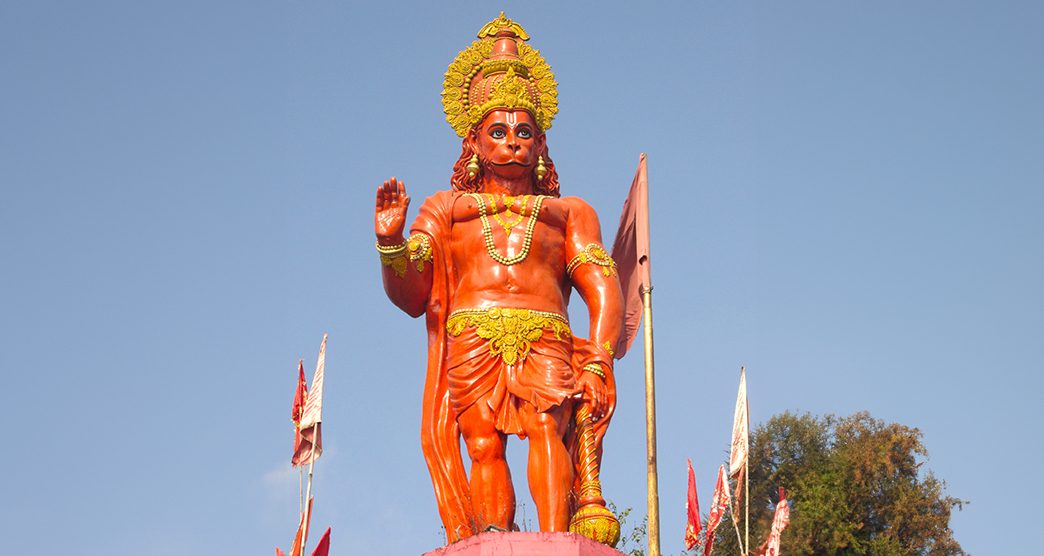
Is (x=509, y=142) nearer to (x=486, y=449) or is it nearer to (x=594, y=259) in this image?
(x=594, y=259)

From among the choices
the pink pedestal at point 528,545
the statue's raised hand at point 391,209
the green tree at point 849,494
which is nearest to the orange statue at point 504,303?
the statue's raised hand at point 391,209

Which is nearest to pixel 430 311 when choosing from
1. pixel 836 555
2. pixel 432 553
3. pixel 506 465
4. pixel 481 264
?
pixel 481 264

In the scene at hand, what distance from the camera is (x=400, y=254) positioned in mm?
10812

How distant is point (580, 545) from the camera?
905cm

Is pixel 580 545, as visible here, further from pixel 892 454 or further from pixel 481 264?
pixel 892 454

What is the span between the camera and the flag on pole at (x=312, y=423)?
46.4 feet

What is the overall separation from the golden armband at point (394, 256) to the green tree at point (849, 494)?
14.1 m

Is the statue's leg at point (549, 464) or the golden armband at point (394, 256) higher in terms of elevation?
the golden armband at point (394, 256)

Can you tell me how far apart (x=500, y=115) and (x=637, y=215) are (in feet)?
5.19

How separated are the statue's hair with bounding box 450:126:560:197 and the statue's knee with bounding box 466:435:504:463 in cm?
202

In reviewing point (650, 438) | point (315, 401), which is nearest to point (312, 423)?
point (315, 401)

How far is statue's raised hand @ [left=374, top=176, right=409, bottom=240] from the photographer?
1066 cm

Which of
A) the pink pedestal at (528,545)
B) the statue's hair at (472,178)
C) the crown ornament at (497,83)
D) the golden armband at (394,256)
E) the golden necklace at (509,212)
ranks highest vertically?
the crown ornament at (497,83)

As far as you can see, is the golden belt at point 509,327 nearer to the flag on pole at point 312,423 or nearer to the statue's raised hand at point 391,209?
the statue's raised hand at point 391,209
